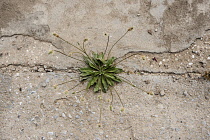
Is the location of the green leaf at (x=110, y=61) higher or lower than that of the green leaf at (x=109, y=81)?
higher

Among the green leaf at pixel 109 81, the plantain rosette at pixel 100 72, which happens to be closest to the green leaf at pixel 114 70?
the plantain rosette at pixel 100 72

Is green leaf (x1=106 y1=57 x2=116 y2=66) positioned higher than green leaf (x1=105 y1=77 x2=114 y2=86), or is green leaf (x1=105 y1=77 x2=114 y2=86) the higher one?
green leaf (x1=106 y1=57 x2=116 y2=66)

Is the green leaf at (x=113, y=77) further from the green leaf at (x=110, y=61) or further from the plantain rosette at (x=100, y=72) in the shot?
the green leaf at (x=110, y=61)

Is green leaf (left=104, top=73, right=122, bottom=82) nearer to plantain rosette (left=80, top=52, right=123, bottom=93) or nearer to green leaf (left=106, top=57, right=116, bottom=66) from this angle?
plantain rosette (left=80, top=52, right=123, bottom=93)

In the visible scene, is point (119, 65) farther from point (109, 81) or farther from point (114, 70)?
point (109, 81)

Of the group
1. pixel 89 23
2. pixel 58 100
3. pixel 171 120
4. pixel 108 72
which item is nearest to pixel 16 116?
pixel 58 100

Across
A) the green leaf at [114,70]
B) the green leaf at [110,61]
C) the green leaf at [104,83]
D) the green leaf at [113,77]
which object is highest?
the green leaf at [110,61]

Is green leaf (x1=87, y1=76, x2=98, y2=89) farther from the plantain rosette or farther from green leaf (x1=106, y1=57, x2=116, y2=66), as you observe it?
green leaf (x1=106, y1=57, x2=116, y2=66)

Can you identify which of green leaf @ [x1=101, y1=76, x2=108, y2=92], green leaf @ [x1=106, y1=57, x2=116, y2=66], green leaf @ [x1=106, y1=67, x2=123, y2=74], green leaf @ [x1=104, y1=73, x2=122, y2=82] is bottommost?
green leaf @ [x1=101, y1=76, x2=108, y2=92]

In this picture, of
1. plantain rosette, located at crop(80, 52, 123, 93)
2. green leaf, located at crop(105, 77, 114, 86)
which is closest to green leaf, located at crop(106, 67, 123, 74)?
plantain rosette, located at crop(80, 52, 123, 93)
